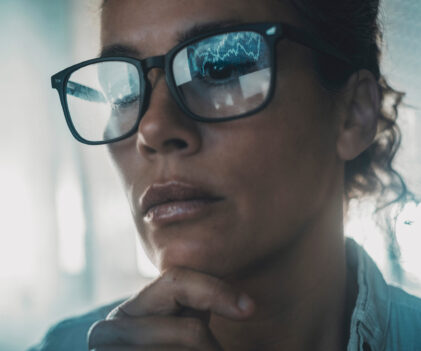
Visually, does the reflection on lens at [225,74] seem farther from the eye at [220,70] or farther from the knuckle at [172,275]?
the knuckle at [172,275]

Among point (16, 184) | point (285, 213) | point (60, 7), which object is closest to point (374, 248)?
point (285, 213)

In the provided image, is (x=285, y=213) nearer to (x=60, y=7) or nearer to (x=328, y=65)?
(x=328, y=65)

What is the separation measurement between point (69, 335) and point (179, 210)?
2.82 ft

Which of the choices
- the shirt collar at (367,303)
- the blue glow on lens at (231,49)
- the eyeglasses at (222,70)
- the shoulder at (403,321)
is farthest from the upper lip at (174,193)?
the shoulder at (403,321)

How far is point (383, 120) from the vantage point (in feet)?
3.73

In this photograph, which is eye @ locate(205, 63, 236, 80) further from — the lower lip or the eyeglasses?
the lower lip

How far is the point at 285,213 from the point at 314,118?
0.23 m

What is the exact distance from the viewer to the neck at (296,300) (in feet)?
2.76

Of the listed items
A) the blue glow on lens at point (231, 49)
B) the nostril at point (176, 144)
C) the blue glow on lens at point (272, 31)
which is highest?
the blue glow on lens at point (272, 31)

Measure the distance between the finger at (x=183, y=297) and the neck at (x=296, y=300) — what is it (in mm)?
249

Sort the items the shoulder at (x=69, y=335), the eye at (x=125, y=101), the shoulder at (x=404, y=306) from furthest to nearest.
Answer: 1. the shoulder at (x=69, y=335)
2. the shoulder at (x=404, y=306)
3. the eye at (x=125, y=101)

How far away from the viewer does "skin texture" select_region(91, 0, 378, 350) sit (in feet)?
2.23

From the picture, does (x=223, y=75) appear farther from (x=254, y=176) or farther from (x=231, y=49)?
(x=254, y=176)

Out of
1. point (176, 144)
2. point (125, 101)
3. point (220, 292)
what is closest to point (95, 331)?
point (220, 292)
